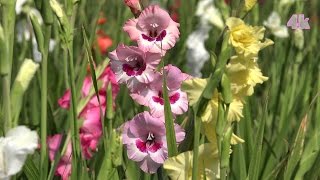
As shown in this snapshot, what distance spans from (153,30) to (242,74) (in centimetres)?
15

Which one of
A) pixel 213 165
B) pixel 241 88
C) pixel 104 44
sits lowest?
pixel 104 44

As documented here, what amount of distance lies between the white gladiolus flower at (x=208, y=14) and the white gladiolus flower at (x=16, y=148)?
1.47m

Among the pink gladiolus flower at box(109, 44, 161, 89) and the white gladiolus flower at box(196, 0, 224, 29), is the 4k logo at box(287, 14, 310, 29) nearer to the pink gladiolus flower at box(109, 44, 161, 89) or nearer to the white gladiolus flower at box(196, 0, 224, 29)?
the pink gladiolus flower at box(109, 44, 161, 89)

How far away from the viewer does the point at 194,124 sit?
944 mm

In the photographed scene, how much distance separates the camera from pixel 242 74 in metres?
0.93

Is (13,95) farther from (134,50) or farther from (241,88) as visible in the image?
(241,88)

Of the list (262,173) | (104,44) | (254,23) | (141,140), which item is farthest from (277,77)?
(141,140)

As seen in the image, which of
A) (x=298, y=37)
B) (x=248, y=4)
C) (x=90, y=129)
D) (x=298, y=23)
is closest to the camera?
(x=248, y=4)

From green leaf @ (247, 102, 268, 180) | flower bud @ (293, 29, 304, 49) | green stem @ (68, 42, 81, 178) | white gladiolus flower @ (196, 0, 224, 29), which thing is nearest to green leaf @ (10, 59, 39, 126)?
green stem @ (68, 42, 81, 178)

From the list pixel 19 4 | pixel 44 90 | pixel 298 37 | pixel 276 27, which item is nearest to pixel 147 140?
pixel 44 90

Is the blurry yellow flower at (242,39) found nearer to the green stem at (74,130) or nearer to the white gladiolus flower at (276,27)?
the green stem at (74,130)

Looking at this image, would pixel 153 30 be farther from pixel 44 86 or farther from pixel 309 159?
pixel 309 159

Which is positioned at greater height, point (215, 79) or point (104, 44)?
point (215, 79)

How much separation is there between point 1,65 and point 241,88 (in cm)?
30
